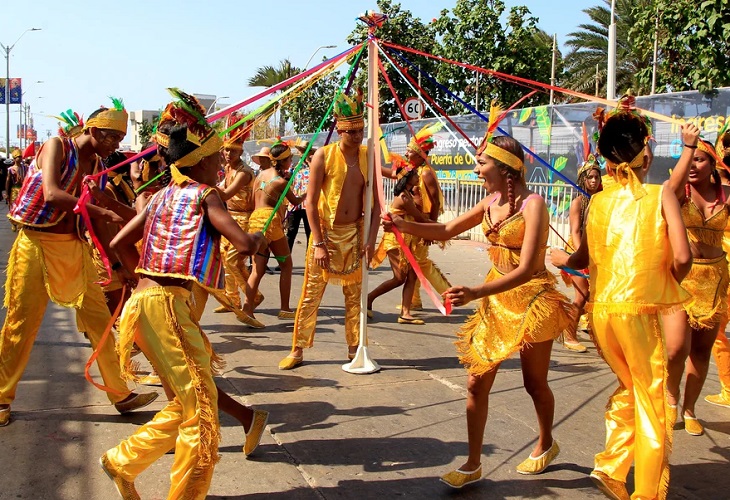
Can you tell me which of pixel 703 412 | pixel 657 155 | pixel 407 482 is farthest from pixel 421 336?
pixel 657 155

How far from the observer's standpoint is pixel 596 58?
26.7 m

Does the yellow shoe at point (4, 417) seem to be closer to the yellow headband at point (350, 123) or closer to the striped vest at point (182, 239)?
the striped vest at point (182, 239)

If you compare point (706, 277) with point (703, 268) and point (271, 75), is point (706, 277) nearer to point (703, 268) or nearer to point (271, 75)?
point (703, 268)

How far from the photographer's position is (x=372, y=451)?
4.19 meters

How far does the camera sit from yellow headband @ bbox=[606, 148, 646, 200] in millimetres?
3391

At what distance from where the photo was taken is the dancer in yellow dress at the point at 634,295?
10.6ft

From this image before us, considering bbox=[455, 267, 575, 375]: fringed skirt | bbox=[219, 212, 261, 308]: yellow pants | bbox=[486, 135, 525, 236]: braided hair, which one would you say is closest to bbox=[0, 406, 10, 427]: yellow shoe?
bbox=[455, 267, 575, 375]: fringed skirt

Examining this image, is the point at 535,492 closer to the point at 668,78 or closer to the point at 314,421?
the point at 314,421

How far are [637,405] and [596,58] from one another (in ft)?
84.5

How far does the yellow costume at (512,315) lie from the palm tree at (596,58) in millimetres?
22322

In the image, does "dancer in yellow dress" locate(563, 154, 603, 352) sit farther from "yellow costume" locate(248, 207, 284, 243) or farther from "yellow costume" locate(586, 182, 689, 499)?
"yellow costume" locate(248, 207, 284, 243)

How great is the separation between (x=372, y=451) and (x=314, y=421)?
608 mm

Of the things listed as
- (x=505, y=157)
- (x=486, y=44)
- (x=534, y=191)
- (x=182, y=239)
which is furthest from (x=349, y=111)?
(x=486, y=44)

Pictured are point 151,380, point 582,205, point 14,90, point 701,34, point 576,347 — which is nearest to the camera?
point 151,380
